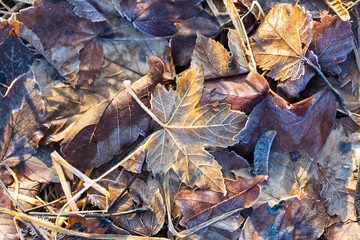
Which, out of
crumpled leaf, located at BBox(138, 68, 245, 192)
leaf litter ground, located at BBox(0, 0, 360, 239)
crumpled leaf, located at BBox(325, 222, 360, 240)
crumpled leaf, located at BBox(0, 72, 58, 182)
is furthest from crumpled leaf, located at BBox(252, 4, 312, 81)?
crumpled leaf, located at BBox(0, 72, 58, 182)

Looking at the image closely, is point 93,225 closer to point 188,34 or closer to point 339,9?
point 188,34

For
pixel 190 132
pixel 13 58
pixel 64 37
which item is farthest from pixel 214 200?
pixel 13 58

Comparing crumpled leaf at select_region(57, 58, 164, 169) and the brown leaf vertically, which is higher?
crumpled leaf at select_region(57, 58, 164, 169)

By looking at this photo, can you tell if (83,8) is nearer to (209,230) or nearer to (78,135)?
(78,135)

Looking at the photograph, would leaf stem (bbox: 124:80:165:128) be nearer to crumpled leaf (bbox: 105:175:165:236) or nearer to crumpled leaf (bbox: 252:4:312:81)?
crumpled leaf (bbox: 105:175:165:236)

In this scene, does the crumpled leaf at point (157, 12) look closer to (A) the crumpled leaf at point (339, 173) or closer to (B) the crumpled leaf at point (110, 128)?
(B) the crumpled leaf at point (110, 128)

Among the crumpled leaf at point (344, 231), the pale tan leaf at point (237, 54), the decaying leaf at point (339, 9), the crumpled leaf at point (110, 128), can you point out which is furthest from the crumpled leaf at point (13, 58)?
the crumpled leaf at point (344, 231)

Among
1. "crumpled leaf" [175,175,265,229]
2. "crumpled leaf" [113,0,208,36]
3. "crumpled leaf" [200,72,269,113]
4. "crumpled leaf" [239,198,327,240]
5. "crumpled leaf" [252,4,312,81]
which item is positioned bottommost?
"crumpled leaf" [239,198,327,240]
